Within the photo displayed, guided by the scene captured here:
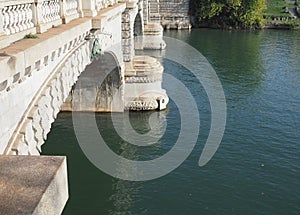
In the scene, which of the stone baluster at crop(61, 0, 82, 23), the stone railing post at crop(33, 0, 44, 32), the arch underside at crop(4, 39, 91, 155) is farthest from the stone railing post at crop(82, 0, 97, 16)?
the stone railing post at crop(33, 0, 44, 32)

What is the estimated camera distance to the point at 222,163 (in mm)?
17109

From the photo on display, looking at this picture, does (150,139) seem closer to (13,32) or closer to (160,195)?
(160,195)

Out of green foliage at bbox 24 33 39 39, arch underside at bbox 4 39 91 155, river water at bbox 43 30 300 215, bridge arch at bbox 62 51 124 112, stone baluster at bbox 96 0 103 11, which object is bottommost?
river water at bbox 43 30 300 215

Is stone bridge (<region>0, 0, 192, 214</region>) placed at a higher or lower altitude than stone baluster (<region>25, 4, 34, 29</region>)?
lower

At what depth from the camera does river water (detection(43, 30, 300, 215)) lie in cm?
1419

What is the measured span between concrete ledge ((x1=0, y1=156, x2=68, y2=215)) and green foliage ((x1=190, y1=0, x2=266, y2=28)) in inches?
2030

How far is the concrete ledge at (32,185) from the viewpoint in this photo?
11.9 feet

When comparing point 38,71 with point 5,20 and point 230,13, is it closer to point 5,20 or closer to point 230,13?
point 5,20

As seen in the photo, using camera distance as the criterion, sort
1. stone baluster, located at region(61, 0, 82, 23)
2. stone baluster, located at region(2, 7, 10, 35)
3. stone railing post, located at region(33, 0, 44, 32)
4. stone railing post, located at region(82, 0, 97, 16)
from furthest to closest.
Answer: stone railing post, located at region(82, 0, 97, 16)
stone baluster, located at region(61, 0, 82, 23)
stone railing post, located at region(33, 0, 44, 32)
stone baluster, located at region(2, 7, 10, 35)

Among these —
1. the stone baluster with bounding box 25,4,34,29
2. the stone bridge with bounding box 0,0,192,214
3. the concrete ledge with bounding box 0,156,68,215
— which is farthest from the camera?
the stone baluster with bounding box 25,4,34,29

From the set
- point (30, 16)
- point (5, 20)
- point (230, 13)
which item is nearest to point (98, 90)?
point (30, 16)

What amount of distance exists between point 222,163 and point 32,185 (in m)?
13.9

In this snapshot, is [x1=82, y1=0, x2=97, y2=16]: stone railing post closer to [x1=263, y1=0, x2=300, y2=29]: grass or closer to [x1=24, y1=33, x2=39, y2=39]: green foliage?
[x1=24, y1=33, x2=39, y2=39]: green foliage

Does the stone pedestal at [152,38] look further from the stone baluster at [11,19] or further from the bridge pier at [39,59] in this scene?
the stone baluster at [11,19]
